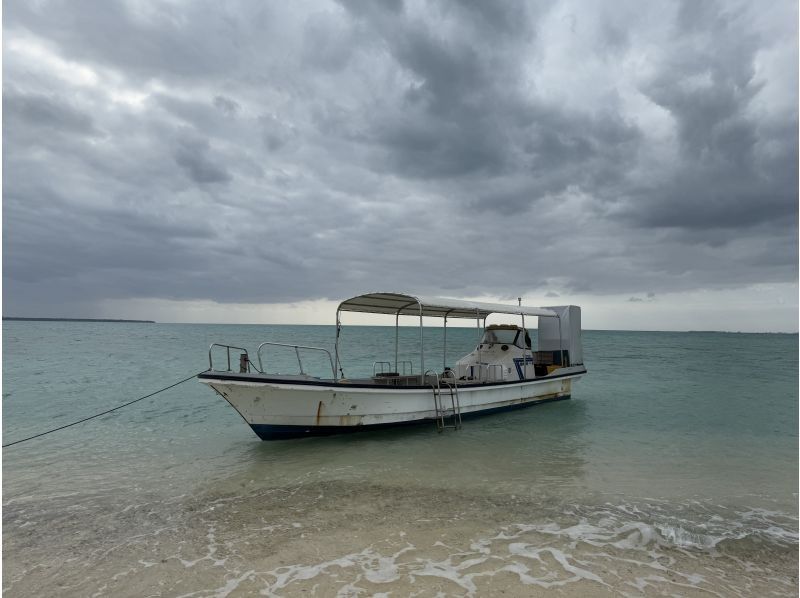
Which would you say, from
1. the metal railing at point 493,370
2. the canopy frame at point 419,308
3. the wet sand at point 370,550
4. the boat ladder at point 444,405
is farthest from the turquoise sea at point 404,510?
the canopy frame at point 419,308

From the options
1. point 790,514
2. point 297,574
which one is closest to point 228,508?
point 297,574

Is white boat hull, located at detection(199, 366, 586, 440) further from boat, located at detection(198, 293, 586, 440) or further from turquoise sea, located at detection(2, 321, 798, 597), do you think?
turquoise sea, located at detection(2, 321, 798, 597)

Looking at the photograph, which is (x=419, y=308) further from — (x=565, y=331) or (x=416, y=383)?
(x=565, y=331)

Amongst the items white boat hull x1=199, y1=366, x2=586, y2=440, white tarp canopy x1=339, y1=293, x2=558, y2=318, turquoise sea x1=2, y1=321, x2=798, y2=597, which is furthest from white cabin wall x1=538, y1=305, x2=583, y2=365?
white boat hull x1=199, y1=366, x2=586, y2=440

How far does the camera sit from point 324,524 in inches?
268

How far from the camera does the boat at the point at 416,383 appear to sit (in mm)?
10898

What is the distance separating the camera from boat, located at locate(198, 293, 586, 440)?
10.9 metres

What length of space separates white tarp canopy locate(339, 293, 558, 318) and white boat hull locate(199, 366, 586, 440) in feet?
8.14

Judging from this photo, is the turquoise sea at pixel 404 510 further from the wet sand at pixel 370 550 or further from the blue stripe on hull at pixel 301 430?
the blue stripe on hull at pixel 301 430

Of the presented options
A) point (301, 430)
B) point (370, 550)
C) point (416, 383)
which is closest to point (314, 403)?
point (301, 430)

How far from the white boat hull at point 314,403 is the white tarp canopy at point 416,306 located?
8.14 ft

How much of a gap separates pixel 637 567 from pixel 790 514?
3976 mm

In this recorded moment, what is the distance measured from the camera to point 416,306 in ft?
49.6

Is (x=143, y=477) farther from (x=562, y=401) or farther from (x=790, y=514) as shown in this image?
(x=562, y=401)
